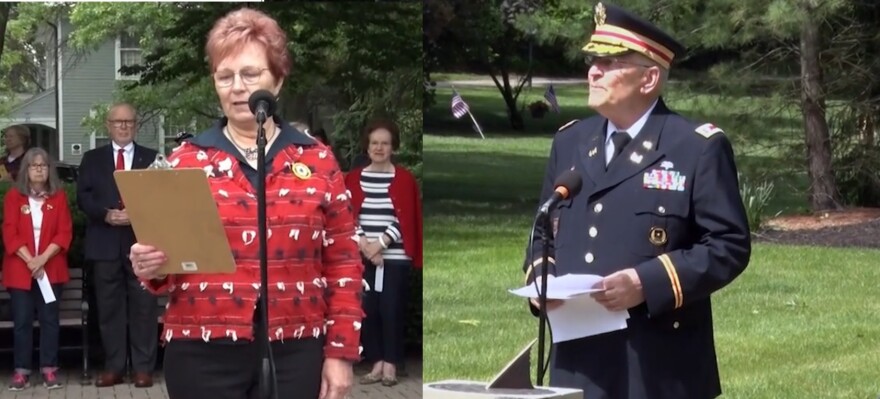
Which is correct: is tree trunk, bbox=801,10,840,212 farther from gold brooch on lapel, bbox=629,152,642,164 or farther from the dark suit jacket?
gold brooch on lapel, bbox=629,152,642,164

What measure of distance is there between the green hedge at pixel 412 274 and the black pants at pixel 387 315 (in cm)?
8

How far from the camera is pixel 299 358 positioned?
139 inches

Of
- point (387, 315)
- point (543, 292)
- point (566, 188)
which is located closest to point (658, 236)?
point (566, 188)

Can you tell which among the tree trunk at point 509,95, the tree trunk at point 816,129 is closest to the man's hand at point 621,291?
the tree trunk at point 816,129

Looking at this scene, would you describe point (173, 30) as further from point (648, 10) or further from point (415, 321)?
point (648, 10)

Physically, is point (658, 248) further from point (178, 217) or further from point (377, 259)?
point (377, 259)

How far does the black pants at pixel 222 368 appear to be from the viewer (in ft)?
11.3

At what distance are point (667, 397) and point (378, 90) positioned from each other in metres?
3.62

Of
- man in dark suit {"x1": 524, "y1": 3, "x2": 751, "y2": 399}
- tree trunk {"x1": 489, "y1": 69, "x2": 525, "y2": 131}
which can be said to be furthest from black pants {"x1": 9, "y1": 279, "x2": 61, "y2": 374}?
tree trunk {"x1": 489, "y1": 69, "x2": 525, "y2": 131}

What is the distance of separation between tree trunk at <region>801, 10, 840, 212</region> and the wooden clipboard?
14228 mm

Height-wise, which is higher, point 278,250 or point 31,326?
point 278,250

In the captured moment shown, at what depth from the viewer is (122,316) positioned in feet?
27.0

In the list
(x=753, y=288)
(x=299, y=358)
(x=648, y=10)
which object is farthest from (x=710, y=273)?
(x=648, y=10)

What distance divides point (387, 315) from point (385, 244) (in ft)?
1.38
